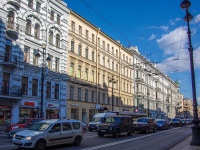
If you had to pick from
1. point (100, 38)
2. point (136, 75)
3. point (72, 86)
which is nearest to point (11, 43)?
point (72, 86)

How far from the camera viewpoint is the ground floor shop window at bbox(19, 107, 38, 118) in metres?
30.2

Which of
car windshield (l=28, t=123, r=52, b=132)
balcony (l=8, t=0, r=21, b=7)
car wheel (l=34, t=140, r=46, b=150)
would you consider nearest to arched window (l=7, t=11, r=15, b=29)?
balcony (l=8, t=0, r=21, b=7)

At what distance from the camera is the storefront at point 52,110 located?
114 ft

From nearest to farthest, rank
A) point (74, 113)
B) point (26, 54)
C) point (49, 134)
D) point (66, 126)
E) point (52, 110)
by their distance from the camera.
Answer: point (49, 134) → point (66, 126) → point (26, 54) → point (52, 110) → point (74, 113)

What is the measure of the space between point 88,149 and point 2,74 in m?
17.4

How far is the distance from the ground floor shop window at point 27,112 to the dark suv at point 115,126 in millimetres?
12173

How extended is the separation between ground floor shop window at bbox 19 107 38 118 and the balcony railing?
87.5 inches

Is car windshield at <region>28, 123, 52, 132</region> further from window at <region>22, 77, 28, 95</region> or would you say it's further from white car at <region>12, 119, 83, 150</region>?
window at <region>22, 77, 28, 95</region>

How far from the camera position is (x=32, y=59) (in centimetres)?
3241

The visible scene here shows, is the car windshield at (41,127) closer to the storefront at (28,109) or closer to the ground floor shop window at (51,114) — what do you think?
the storefront at (28,109)

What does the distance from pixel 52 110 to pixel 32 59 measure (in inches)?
305

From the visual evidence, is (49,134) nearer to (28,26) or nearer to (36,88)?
(36,88)

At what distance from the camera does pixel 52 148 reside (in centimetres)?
1423

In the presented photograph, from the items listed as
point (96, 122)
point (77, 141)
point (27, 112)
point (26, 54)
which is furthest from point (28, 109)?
point (77, 141)
